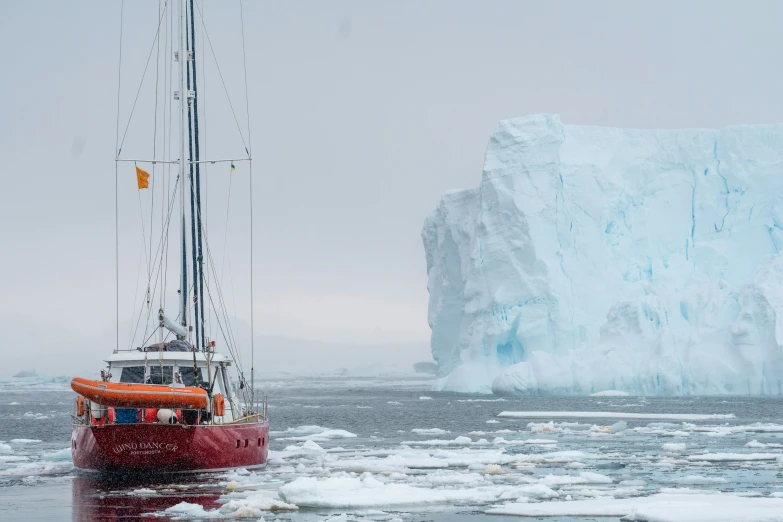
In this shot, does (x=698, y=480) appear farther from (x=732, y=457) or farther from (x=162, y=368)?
(x=162, y=368)

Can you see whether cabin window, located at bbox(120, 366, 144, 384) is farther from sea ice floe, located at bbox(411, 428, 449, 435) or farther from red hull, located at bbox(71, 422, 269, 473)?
sea ice floe, located at bbox(411, 428, 449, 435)

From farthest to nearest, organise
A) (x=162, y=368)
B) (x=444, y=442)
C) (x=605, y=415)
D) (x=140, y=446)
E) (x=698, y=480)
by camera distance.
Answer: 1. (x=605, y=415)
2. (x=444, y=442)
3. (x=162, y=368)
4. (x=698, y=480)
5. (x=140, y=446)

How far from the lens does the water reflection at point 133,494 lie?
1245cm

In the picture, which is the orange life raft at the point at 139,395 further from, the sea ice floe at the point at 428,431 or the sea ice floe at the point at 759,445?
the sea ice floe at the point at 428,431

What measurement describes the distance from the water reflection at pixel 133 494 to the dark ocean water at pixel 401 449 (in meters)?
0.01

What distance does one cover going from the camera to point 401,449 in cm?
2148

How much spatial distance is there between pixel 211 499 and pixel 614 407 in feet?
87.6

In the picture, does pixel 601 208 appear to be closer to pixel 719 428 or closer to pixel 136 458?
pixel 719 428

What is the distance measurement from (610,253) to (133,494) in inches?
1362

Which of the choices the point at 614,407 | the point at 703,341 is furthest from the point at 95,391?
the point at 703,341

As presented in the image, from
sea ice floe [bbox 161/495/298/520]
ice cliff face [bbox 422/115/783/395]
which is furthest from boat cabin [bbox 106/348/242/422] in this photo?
ice cliff face [bbox 422/115/783/395]

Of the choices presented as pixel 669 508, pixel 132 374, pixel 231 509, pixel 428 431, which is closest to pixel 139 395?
pixel 132 374

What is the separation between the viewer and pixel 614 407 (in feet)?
125

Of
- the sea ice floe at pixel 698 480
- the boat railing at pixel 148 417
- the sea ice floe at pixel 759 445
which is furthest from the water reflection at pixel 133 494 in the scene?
the sea ice floe at pixel 759 445
